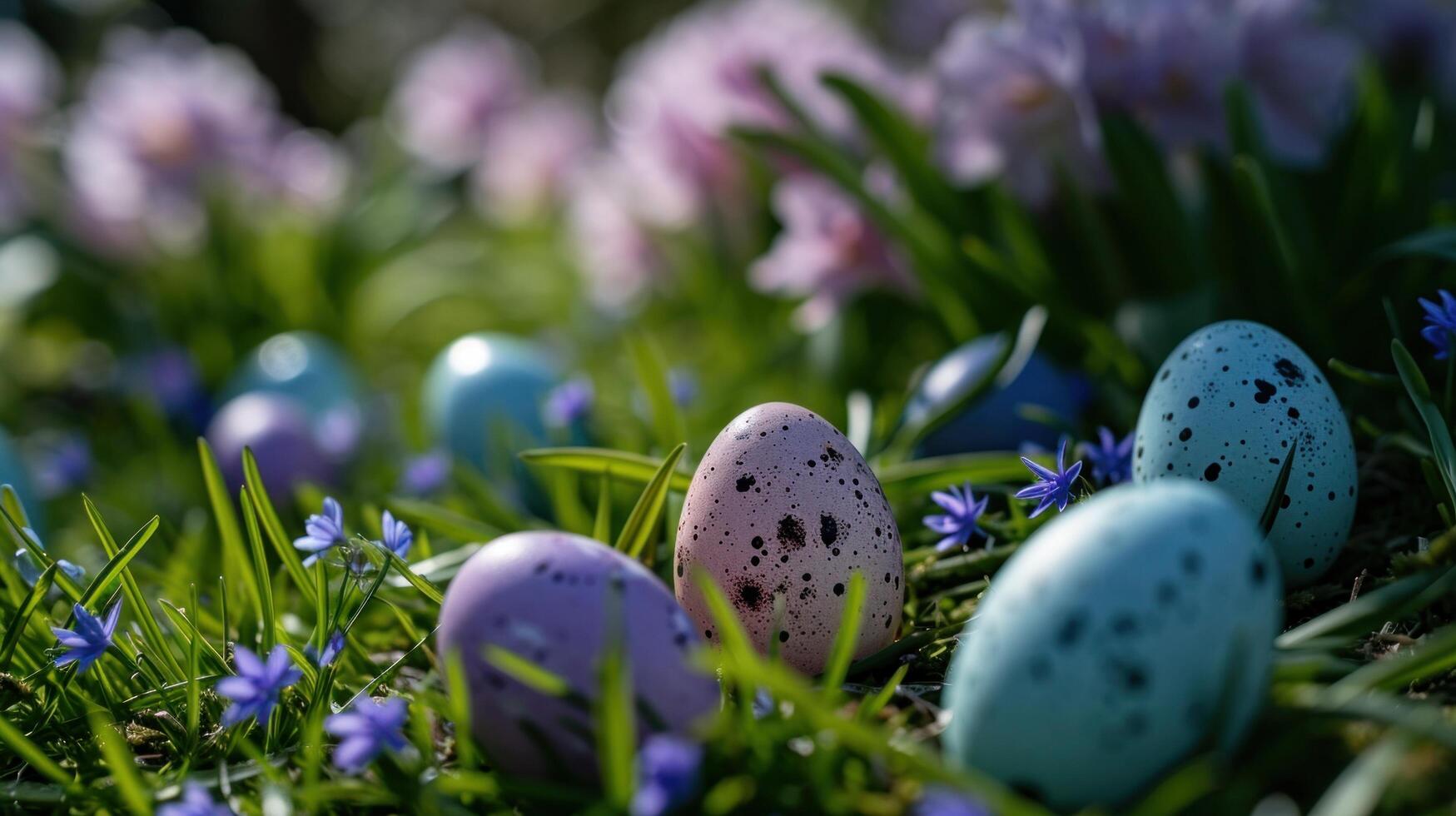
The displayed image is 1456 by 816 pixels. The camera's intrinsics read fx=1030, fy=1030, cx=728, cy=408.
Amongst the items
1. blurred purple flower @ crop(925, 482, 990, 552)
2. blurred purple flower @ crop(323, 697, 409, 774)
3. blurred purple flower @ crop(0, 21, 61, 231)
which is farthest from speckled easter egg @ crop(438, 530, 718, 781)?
blurred purple flower @ crop(0, 21, 61, 231)

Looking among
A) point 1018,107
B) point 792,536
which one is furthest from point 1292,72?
point 792,536

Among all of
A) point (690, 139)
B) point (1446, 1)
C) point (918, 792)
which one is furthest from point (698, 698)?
point (1446, 1)

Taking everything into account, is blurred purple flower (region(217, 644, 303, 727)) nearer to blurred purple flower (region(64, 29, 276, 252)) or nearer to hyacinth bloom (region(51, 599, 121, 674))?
hyacinth bloom (region(51, 599, 121, 674))

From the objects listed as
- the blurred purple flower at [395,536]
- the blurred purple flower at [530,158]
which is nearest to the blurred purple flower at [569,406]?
the blurred purple flower at [395,536]

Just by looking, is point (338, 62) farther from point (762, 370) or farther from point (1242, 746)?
point (1242, 746)

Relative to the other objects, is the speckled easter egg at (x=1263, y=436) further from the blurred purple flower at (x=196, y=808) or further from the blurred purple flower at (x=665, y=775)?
the blurred purple flower at (x=196, y=808)

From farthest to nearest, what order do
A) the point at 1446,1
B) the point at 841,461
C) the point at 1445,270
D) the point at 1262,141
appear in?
the point at 1446,1
the point at 1262,141
the point at 1445,270
the point at 841,461
